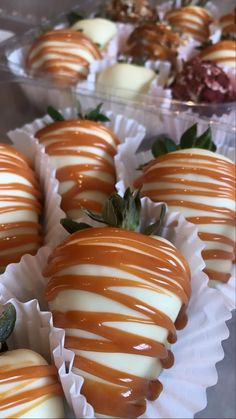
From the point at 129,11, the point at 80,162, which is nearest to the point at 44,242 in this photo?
the point at 80,162

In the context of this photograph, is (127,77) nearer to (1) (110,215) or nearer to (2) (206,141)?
(2) (206,141)

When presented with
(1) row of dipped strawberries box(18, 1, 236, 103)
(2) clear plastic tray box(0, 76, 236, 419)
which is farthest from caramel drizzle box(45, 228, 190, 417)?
(1) row of dipped strawberries box(18, 1, 236, 103)

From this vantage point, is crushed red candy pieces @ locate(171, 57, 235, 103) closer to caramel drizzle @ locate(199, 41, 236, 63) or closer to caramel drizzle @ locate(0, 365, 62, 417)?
caramel drizzle @ locate(199, 41, 236, 63)

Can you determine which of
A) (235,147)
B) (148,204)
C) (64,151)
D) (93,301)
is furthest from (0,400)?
Answer: (235,147)

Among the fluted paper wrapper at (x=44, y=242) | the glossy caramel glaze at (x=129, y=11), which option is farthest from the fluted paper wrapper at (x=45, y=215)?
the glossy caramel glaze at (x=129, y=11)

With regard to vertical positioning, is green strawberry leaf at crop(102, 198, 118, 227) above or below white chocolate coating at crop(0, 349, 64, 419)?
above
